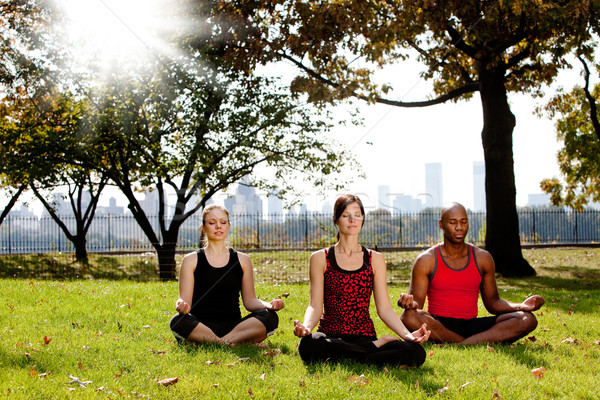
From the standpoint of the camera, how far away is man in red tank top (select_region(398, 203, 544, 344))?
19.9ft

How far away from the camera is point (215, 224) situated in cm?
612

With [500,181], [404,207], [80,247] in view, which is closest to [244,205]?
[80,247]

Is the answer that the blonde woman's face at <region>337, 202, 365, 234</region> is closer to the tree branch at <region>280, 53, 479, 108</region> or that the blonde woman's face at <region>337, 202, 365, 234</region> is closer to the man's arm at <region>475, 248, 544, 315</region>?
the man's arm at <region>475, 248, 544, 315</region>

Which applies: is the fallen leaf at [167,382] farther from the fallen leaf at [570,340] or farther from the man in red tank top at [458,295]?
the fallen leaf at [570,340]

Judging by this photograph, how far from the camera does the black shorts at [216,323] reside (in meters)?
5.86

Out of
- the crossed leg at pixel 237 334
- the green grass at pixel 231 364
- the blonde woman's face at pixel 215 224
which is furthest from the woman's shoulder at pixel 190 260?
the green grass at pixel 231 364

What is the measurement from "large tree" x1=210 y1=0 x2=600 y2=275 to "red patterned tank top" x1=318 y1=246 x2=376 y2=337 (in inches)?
421

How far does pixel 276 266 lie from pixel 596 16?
11996 millimetres

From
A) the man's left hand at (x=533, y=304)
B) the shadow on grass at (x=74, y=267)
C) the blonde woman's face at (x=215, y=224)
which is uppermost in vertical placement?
the blonde woman's face at (x=215, y=224)

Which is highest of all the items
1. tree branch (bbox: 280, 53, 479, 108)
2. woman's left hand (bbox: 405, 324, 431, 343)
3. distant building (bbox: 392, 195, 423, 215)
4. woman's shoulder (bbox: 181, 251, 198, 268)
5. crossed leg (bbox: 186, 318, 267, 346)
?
tree branch (bbox: 280, 53, 479, 108)

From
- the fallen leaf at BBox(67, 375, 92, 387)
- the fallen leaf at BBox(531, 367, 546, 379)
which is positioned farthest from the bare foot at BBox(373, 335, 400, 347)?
the fallen leaf at BBox(67, 375, 92, 387)

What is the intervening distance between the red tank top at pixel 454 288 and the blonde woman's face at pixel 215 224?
252 cm

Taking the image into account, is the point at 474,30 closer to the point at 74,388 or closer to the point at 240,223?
the point at 240,223

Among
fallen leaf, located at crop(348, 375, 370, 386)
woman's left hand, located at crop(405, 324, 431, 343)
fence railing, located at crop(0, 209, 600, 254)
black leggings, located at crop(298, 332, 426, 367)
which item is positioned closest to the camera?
fallen leaf, located at crop(348, 375, 370, 386)
